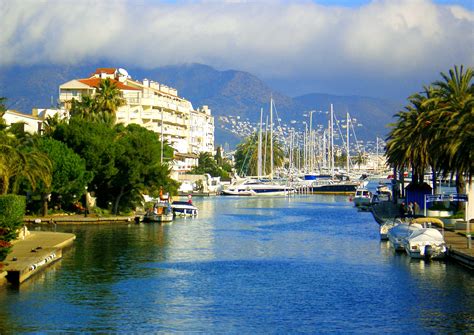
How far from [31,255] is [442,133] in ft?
128

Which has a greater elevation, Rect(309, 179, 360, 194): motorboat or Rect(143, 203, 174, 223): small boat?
Rect(309, 179, 360, 194): motorboat

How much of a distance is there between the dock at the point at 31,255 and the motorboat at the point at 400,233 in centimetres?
2206

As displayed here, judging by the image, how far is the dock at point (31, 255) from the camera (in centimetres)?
4006

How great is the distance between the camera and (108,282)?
4259cm

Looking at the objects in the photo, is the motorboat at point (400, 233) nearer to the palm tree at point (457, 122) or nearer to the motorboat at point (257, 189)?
the palm tree at point (457, 122)

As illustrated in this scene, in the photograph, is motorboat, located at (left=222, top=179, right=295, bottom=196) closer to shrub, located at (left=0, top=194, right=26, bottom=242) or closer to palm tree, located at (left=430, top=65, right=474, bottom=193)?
palm tree, located at (left=430, top=65, right=474, bottom=193)

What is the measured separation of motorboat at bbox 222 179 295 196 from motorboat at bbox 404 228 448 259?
114 meters

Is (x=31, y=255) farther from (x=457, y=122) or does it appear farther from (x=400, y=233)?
(x=457, y=122)

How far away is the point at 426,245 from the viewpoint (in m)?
51.0

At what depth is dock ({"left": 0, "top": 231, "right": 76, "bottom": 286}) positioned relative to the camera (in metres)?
40.1

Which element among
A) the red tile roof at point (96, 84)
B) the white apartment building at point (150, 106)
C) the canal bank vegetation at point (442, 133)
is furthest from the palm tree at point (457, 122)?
the red tile roof at point (96, 84)


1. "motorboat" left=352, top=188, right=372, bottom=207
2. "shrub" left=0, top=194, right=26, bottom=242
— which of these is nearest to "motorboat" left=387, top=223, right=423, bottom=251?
"shrub" left=0, top=194, right=26, bottom=242

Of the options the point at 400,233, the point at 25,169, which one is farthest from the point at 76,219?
the point at 400,233

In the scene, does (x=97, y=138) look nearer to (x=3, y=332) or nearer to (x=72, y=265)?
(x=72, y=265)
